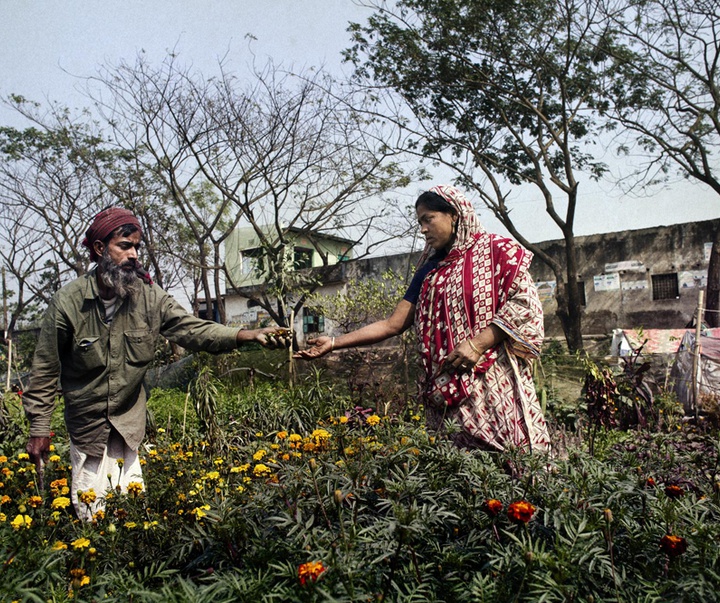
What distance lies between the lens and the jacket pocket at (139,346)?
2.94 metres

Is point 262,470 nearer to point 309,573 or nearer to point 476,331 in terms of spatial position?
point 309,573

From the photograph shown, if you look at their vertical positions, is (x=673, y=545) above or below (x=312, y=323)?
above

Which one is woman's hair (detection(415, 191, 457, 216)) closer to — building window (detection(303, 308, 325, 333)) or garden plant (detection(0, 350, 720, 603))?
garden plant (detection(0, 350, 720, 603))

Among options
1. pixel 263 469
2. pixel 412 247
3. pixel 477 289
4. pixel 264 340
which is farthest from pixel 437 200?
pixel 412 247

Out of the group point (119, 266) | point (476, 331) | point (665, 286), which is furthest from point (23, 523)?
point (665, 286)

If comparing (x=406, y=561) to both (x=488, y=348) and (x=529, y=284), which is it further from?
(x=529, y=284)

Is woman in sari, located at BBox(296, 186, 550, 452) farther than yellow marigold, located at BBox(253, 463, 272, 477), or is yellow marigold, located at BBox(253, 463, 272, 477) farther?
woman in sari, located at BBox(296, 186, 550, 452)

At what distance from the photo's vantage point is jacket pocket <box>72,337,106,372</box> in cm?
285

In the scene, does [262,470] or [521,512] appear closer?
[521,512]

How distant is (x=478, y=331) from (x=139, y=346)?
1516 mm

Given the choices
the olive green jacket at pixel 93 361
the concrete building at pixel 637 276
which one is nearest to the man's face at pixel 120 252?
the olive green jacket at pixel 93 361

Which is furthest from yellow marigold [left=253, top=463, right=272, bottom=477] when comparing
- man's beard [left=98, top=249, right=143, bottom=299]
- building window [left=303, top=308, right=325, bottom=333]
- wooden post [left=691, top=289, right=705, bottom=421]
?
building window [left=303, top=308, right=325, bottom=333]

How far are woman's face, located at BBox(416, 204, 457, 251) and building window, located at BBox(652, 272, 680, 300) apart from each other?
49.9ft

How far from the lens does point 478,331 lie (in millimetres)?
2639
